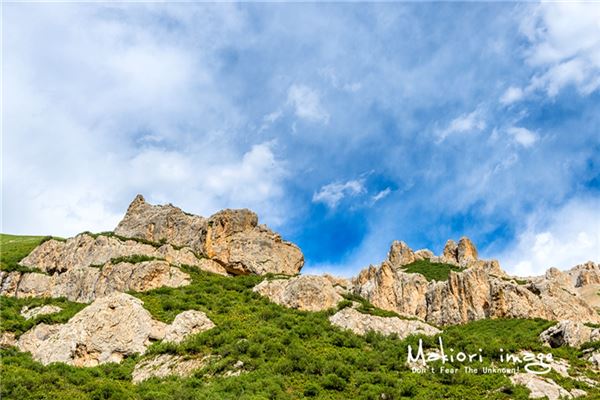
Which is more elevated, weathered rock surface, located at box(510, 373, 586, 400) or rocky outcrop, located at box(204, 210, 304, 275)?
rocky outcrop, located at box(204, 210, 304, 275)

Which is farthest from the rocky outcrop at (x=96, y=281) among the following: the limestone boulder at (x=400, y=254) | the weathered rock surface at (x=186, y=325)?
the limestone boulder at (x=400, y=254)

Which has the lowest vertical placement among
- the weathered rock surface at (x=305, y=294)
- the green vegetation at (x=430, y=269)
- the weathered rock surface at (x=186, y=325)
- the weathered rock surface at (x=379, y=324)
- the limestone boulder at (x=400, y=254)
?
the weathered rock surface at (x=186, y=325)

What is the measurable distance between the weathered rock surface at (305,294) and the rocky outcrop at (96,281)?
1089 cm

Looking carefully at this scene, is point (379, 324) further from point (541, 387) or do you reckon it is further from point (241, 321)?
point (541, 387)

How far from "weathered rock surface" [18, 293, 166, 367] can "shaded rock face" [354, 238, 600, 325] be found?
1402 inches

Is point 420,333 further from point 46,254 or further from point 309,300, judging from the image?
point 46,254

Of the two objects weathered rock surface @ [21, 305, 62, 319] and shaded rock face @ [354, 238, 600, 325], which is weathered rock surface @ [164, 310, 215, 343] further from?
shaded rock face @ [354, 238, 600, 325]

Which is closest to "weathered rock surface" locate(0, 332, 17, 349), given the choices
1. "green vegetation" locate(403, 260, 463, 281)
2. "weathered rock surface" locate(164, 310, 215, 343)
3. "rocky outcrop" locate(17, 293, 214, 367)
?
"rocky outcrop" locate(17, 293, 214, 367)

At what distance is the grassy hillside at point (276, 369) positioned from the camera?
27281 mm

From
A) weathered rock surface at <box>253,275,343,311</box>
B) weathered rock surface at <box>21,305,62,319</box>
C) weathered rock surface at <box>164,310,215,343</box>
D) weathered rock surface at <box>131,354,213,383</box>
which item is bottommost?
weathered rock surface at <box>131,354,213,383</box>

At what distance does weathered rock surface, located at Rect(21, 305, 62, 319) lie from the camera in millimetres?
48250

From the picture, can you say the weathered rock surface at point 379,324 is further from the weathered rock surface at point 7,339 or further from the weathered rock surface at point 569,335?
the weathered rock surface at point 7,339

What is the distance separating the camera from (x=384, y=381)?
29156 mm

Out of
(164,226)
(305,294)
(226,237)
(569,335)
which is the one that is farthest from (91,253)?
(569,335)
